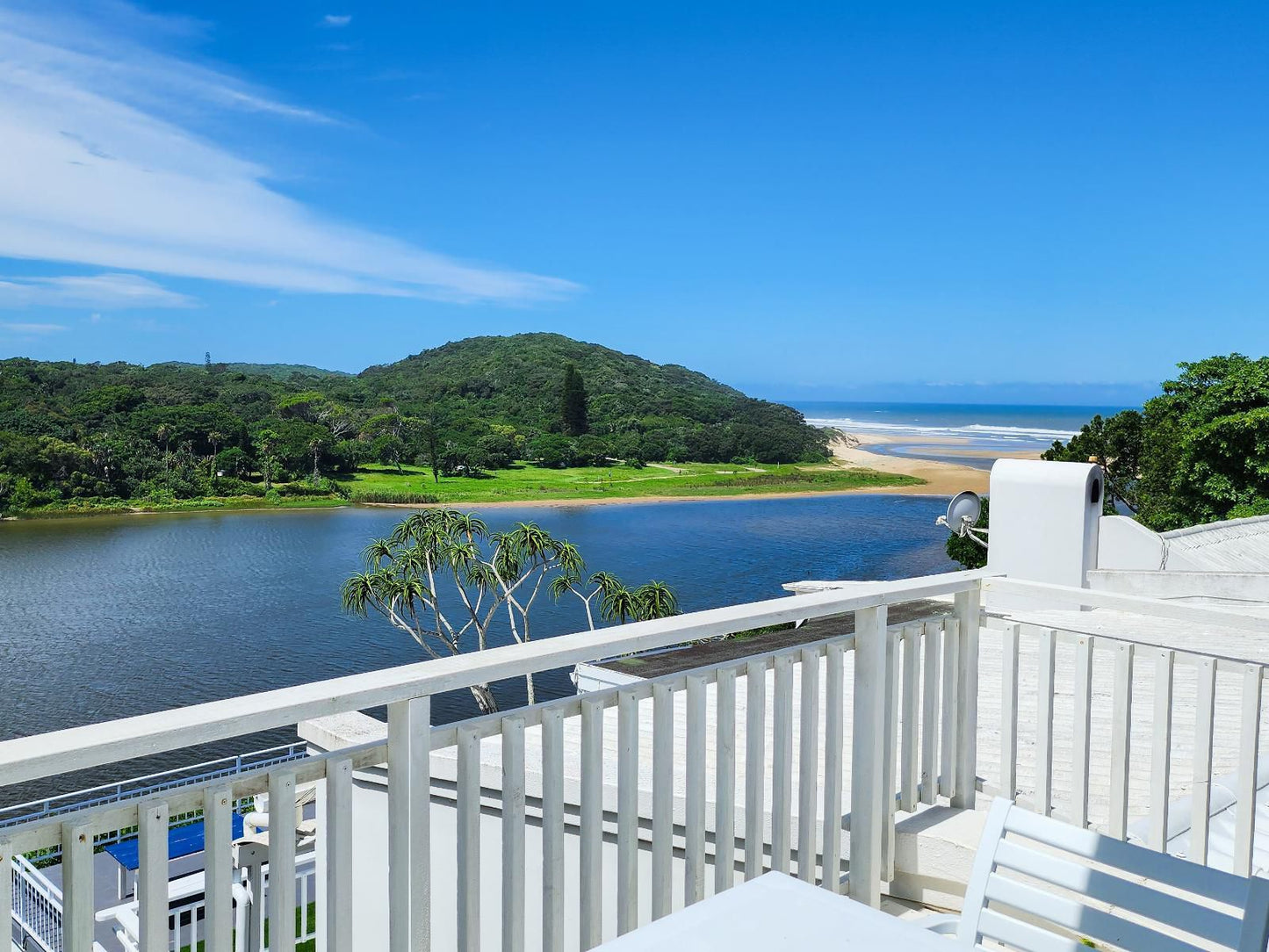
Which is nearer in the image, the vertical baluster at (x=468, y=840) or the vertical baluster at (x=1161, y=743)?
the vertical baluster at (x=468, y=840)

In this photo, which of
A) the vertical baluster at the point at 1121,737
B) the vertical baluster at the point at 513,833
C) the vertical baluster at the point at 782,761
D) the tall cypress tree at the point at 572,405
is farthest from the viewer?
the tall cypress tree at the point at 572,405

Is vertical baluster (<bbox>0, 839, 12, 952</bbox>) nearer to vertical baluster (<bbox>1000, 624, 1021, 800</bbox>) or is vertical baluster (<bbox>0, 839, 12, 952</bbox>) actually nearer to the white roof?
vertical baluster (<bbox>1000, 624, 1021, 800</bbox>)

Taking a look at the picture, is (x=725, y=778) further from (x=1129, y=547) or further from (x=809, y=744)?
(x=1129, y=547)

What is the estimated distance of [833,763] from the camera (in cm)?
199

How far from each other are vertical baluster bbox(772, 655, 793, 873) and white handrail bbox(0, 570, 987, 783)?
12 centimetres

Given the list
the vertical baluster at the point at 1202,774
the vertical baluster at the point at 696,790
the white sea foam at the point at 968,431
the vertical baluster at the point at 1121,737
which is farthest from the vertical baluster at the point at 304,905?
the white sea foam at the point at 968,431

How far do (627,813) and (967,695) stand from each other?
1.10 m

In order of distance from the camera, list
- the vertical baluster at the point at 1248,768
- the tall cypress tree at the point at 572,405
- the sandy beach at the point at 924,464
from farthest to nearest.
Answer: the tall cypress tree at the point at 572,405 → the sandy beach at the point at 924,464 → the vertical baluster at the point at 1248,768

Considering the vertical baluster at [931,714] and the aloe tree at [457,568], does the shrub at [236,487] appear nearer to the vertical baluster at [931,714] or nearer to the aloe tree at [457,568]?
the aloe tree at [457,568]

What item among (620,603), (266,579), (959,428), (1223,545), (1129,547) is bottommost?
(266,579)

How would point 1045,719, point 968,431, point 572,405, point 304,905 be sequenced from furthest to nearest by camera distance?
point 968,431 < point 572,405 < point 304,905 < point 1045,719

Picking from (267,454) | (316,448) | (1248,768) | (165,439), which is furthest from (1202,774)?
(165,439)

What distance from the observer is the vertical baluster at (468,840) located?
4.52 feet

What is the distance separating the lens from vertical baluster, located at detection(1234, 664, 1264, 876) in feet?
6.40
